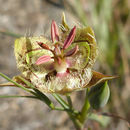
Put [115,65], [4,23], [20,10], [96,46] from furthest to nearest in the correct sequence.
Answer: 1. [20,10]
2. [4,23]
3. [115,65]
4. [96,46]

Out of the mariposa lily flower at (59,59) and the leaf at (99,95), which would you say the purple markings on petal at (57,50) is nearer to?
the mariposa lily flower at (59,59)

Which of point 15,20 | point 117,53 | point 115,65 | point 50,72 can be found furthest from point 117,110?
point 15,20

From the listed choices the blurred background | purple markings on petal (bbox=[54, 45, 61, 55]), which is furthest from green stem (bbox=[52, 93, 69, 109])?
the blurred background

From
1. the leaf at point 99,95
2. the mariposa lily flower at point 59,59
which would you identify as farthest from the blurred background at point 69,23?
the leaf at point 99,95

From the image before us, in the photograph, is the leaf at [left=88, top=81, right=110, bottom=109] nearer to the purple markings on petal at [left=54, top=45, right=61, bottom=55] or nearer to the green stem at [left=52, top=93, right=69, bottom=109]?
the green stem at [left=52, top=93, right=69, bottom=109]

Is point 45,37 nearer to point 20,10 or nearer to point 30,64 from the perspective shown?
point 30,64

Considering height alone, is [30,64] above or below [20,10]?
below

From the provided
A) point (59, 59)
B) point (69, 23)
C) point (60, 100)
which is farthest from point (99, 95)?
point (69, 23)
